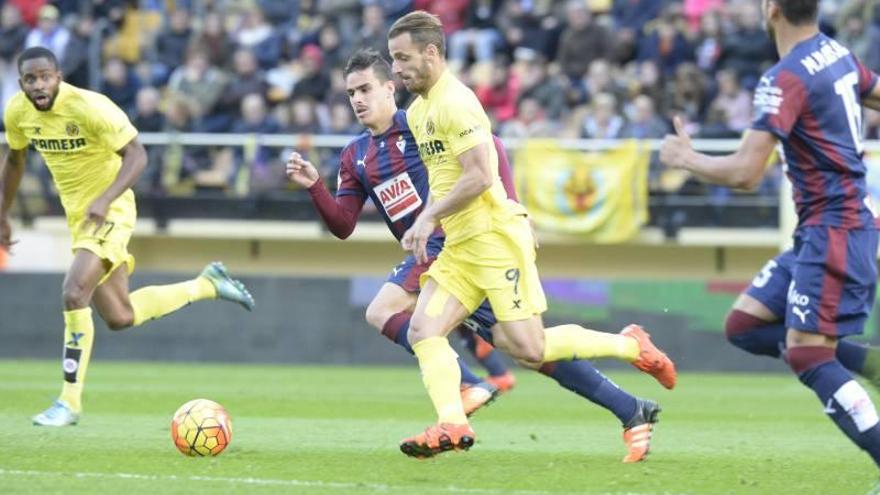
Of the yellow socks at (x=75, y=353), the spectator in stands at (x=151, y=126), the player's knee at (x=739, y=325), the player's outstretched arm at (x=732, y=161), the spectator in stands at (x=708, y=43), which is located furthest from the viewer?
the spectator in stands at (x=151, y=126)

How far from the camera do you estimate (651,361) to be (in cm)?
853

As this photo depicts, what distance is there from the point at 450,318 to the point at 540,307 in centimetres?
47

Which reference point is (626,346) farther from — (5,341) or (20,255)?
(20,255)

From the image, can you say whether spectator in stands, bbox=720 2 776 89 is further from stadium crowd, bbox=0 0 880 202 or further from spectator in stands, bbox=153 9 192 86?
spectator in stands, bbox=153 9 192 86

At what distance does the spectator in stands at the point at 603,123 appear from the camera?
18500 millimetres

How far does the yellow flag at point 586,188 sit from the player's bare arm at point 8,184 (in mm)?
8432

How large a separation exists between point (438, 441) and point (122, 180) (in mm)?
3354

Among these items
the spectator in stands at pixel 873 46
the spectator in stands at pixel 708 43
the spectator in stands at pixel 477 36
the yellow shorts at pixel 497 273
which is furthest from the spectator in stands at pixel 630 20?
the yellow shorts at pixel 497 273

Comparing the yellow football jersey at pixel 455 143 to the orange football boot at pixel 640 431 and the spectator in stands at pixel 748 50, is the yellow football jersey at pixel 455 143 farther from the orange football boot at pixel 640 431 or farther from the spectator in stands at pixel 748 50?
the spectator in stands at pixel 748 50

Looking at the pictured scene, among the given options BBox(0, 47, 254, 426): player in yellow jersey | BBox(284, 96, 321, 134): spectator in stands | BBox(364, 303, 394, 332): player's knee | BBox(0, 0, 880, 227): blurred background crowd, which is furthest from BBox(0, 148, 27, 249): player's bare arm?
BBox(284, 96, 321, 134): spectator in stands

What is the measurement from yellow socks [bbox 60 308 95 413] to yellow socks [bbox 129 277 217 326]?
0.96m

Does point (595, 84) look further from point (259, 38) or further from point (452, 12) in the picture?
point (259, 38)

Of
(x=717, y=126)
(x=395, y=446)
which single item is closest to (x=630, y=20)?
(x=717, y=126)

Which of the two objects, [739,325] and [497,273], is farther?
[497,273]
